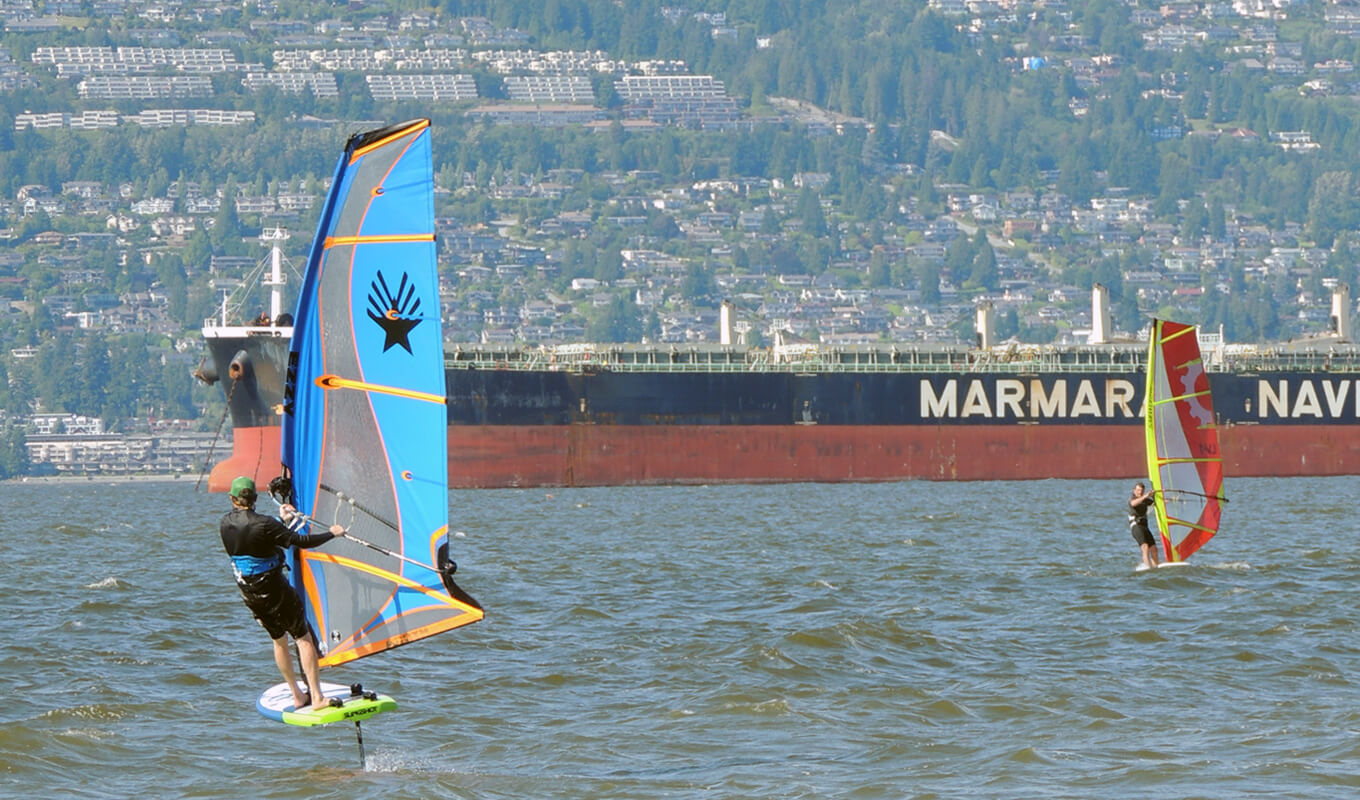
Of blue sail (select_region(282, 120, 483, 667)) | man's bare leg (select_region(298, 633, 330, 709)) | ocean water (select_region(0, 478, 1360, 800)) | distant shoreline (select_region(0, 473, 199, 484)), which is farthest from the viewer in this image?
distant shoreline (select_region(0, 473, 199, 484))

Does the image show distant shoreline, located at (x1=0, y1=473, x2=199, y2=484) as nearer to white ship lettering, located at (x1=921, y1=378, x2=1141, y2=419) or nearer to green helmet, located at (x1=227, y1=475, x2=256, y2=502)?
white ship lettering, located at (x1=921, y1=378, x2=1141, y2=419)

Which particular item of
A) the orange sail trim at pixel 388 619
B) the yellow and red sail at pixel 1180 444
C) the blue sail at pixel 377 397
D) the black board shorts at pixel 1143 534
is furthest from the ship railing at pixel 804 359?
the blue sail at pixel 377 397

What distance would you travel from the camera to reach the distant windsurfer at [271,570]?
44.5ft

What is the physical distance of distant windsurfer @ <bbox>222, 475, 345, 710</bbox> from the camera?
534 inches

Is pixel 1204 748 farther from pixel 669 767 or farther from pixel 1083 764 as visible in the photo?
pixel 669 767

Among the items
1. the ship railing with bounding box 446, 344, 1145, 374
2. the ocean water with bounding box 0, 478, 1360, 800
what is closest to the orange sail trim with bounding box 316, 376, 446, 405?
the ocean water with bounding box 0, 478, 1360, 800

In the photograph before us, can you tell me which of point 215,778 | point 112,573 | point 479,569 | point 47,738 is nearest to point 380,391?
point 215,778

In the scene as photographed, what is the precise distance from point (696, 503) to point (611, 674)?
3014 centimetres

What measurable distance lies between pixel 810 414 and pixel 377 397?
43.1 metres

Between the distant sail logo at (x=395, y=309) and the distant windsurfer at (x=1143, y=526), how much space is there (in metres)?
15.9

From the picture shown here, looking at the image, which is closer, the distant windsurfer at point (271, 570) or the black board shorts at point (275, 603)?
the distant windsurfer at point (271, 570)

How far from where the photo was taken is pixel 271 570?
44.9 ft

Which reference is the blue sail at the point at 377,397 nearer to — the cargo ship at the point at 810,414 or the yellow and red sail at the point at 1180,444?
the yellow and red sail at the point at 1180,444

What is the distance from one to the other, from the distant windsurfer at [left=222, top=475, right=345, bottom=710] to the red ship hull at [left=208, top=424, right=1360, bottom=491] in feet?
128
